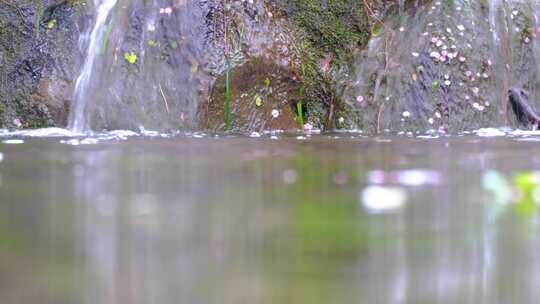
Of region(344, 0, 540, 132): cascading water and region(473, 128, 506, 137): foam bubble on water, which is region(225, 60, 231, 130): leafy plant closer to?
region(344, 0, 540, 132): cascading water

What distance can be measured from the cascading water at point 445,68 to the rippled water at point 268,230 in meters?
2.72

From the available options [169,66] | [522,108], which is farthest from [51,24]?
[522,108]

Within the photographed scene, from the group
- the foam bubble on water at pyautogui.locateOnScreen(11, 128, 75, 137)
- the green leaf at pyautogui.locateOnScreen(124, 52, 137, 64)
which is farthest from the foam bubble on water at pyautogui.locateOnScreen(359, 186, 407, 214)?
the green leaf at pyautogui.locateOnScreen(124, 52, 137, 64)

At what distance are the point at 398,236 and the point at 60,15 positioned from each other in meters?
4.92

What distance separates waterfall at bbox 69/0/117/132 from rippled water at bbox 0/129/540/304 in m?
2.23

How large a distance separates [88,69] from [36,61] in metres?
0.49

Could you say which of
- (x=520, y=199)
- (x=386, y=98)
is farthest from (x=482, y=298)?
(x=386, y=98)

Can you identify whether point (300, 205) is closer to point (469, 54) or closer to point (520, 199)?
point (520, 199)

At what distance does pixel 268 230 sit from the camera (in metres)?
1.64

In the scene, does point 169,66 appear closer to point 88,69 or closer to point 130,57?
point 130,57

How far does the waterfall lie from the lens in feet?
17.6

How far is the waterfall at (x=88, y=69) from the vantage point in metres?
5.36

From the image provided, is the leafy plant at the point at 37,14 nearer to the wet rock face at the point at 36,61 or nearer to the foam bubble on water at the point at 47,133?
the wet rock face at the point at 36,61

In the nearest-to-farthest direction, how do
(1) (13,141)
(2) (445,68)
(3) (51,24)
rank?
(1) (13,141), (3) (51,24), (2) (445,68)
